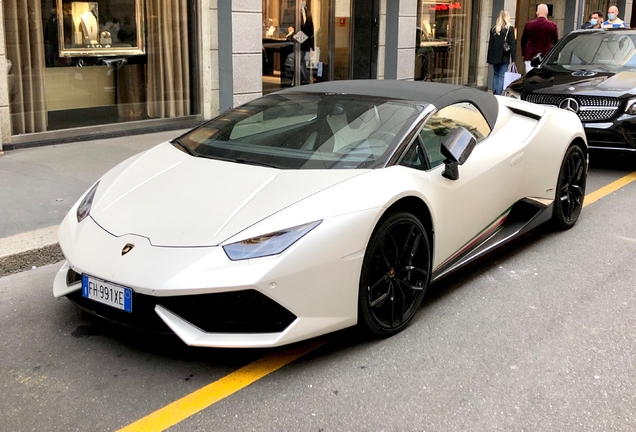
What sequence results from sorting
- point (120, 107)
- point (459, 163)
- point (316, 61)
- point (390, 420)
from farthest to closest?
point (316, 61), point (120, 107), point (459, 163), point (390, 420)

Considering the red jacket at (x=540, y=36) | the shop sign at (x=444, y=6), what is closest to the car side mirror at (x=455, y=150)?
the red jacket at (x=540, y=36)

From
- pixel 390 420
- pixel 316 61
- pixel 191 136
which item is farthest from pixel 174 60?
pixel 390 420

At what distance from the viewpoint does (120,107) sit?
33.5 feet

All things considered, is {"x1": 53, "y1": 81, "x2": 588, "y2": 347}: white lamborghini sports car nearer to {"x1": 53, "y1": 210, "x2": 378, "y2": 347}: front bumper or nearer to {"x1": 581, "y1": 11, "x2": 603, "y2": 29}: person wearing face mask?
{"x1": 53, "y1": 210, "x2": 378, "y2": 347}: front bumper

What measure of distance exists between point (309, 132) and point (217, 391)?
70.3 inches

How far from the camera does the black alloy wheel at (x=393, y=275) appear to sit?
373 cm

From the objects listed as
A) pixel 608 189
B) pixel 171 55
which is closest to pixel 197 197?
pixel 608 189

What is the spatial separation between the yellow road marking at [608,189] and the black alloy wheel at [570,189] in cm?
93

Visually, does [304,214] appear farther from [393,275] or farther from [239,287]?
[393,275]

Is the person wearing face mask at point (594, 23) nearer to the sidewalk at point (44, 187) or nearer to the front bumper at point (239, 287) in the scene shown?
the sidewalk at point (44, 187)

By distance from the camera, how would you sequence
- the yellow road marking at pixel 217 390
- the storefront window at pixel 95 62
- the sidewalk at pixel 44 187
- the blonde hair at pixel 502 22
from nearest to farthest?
1. the yellow road marking at pixel 217 390
2. the sidewalk at pixel 44 187
3. the storefront window at pixel 95 62
4. the blonde hair at pixel 502 22

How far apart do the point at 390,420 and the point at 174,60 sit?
28.4 feet

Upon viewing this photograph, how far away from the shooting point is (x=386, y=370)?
142 inches

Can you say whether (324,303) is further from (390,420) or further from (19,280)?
(19,280)
